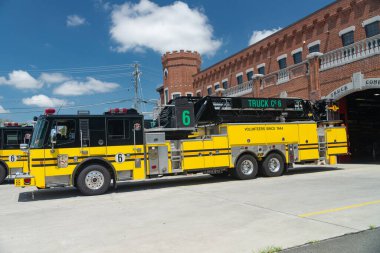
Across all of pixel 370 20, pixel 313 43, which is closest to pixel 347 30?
pixel 370 20

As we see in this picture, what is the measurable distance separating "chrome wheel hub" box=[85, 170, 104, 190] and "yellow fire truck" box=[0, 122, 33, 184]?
22.3ft

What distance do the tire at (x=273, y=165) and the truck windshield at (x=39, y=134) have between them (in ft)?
26.6

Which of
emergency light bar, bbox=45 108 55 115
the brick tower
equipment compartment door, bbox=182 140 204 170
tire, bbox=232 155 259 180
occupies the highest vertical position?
the brick tower

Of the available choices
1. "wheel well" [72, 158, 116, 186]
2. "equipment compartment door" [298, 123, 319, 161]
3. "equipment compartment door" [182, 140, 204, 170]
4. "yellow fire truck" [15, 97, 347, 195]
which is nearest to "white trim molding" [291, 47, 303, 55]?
"yellow fire truck" [15, 97, 347, 195]

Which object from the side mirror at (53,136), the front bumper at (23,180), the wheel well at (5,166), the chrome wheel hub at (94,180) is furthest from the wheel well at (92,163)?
the wheel well at (5,166)

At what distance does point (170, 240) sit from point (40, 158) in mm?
6360

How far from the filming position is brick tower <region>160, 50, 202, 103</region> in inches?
1577

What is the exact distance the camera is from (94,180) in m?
11.2

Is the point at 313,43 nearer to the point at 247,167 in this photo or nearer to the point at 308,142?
the point at 308,142

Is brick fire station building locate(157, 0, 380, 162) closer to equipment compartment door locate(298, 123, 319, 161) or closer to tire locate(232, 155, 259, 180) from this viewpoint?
equipment compartment door locate(298, 123, 319, 161)

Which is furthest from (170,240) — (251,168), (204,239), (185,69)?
(185,69)

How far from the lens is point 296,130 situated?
14852 mm

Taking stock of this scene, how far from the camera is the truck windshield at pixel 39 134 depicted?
1081 cm

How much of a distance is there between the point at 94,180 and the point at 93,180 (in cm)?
3
